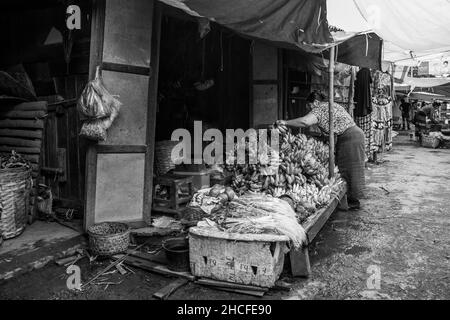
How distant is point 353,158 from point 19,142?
5721mm

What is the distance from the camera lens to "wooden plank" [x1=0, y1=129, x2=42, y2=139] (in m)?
5.16

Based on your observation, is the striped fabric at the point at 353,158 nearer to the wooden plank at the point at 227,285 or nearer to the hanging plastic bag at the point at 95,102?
the wooden plank at the point at 227,285

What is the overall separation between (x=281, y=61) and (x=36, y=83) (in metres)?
5.05

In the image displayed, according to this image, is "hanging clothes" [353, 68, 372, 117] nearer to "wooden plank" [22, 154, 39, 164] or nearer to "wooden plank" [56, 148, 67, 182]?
"wooden plank" [56, 148, 67, 182]

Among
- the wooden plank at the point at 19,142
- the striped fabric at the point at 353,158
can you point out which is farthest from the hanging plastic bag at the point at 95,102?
the striped fabric at the point at 353,158

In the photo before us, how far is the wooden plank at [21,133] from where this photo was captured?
16.9 ft

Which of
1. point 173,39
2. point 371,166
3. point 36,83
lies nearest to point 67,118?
point 36,83

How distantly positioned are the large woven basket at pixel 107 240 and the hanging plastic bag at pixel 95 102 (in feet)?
4.51

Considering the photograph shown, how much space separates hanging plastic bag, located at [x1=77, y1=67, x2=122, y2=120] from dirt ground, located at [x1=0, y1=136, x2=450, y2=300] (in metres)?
1.74

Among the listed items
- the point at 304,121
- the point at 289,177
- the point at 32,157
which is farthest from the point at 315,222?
the point at 32,157

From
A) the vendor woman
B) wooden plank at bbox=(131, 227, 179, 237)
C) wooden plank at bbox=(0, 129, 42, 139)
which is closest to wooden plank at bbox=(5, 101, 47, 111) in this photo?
wooden plank at bbox=(0, 129, 42, 139)

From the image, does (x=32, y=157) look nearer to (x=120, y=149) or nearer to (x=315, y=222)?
(x=120, y=149)

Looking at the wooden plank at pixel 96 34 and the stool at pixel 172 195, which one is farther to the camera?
the stool at pixel 172 195

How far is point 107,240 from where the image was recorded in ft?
13.6
